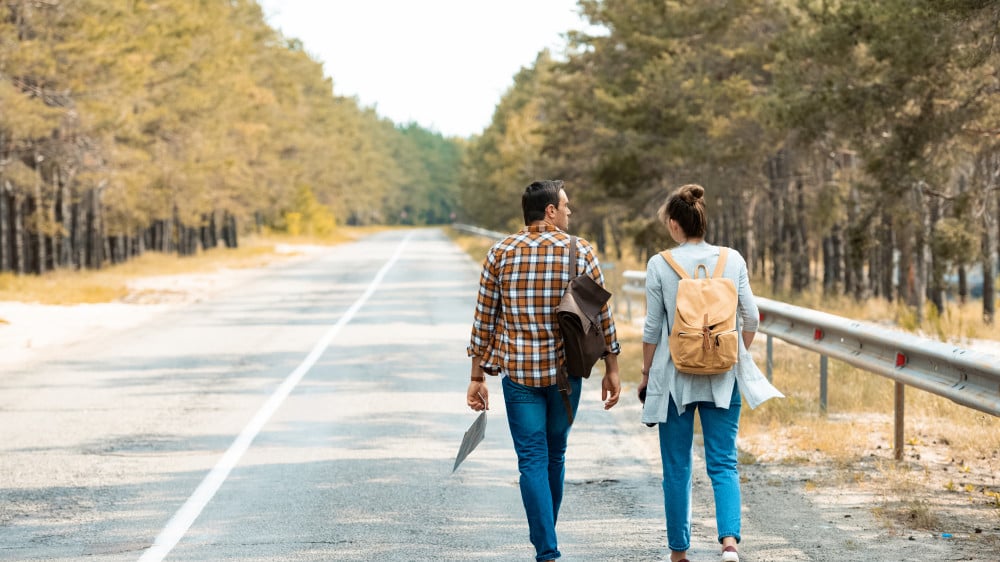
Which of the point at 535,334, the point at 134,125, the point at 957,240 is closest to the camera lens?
the point at 535,334

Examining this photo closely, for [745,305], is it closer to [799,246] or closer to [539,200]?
[539,200]

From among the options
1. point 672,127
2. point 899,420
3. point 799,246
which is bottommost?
point 899,420

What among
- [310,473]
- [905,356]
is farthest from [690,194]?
[310,473]

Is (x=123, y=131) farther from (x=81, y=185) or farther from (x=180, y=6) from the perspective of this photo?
(x=180, y=6)

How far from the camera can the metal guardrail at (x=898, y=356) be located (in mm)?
6594

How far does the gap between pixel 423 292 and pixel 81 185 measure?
14.1 metres

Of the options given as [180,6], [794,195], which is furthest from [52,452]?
[180,6]

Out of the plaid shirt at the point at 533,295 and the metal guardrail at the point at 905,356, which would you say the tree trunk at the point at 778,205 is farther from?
the plaid shirt at the point at 533,295

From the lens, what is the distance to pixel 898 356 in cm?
791

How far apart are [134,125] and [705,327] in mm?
29498

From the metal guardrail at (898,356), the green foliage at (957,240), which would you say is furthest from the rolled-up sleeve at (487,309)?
the green foliage at (957,240)

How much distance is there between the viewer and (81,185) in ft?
119

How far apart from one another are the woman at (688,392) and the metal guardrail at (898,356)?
1.47 metres

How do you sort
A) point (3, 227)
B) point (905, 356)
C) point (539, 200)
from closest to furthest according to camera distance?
point (539, 200), point (905, 356), point (3, 227)
